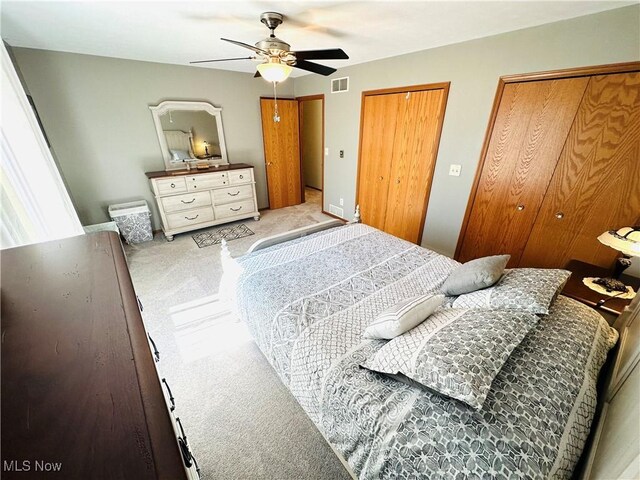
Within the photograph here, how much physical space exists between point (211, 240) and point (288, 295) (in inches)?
99.2

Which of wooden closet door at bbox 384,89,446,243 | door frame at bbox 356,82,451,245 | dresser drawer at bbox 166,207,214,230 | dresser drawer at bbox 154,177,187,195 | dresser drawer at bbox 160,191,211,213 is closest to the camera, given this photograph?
door frame at bbox 356,82,451,245

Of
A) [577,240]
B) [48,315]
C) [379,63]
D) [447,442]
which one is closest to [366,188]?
[379,63]

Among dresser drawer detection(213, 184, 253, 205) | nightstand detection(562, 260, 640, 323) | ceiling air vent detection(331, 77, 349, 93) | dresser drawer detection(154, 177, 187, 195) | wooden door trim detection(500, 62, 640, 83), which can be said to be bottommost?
nightstand detection(562, 260, 640, 323)

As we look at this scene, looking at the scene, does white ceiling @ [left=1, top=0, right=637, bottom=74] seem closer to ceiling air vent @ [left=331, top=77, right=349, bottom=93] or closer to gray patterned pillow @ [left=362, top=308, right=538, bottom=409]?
ceiling air vent @ [left=331, top=77, right=349, bottom=93]

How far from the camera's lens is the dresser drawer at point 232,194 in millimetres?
3734

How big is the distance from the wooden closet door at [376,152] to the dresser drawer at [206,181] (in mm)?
2075

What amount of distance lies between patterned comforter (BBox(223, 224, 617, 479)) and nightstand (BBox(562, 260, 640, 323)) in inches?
12.9

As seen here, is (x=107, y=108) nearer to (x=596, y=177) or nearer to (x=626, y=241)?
(x=626, y=241)

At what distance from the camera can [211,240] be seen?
3549mm

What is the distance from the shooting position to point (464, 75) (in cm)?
232

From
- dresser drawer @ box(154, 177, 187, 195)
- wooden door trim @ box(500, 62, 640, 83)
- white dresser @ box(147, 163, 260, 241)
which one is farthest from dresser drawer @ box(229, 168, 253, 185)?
wooden door trim @ box(500, 62, 640, 83)

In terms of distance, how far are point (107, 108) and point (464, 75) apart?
13.3 ft

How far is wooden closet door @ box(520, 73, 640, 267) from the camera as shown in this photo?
1.71 meters

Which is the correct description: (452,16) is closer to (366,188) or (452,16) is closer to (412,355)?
(366,188)
